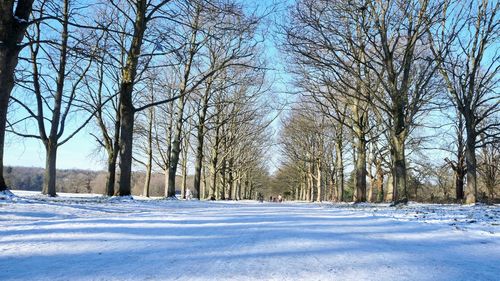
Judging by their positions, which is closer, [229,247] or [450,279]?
[450,279]

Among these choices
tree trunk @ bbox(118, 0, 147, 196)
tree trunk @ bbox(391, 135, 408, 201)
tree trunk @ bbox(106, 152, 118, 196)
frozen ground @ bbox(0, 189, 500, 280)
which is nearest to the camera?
frozen ground @ bbox(0, 189, 500, 280)

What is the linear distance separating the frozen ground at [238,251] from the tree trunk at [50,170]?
12.0 meters

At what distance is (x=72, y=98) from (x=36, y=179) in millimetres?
68852

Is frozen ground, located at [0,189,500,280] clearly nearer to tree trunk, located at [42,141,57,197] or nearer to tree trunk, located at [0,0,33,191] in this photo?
tree trunk, located at [0,0,33,191]

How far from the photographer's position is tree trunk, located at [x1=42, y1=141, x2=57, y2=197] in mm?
18938

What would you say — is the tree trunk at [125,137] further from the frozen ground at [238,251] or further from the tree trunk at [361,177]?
the tree trunk at [361,177]

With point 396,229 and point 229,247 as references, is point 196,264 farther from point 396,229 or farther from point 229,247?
point 396,229

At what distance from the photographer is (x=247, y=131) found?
140 feet

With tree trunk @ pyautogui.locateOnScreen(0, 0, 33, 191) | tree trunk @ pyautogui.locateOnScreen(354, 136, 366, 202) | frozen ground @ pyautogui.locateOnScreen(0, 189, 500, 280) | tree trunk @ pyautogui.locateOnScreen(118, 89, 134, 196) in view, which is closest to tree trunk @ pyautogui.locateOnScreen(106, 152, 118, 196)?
tree trunk @ pyautogui.locateOnScreen(118, 89, 134, 196)

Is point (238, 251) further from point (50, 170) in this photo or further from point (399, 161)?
point (50, 170)

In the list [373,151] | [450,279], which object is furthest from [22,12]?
[373,151]

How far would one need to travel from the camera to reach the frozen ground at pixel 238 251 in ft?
12.8

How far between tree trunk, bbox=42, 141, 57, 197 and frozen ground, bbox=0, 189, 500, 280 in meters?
12.0

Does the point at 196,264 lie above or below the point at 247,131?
below
